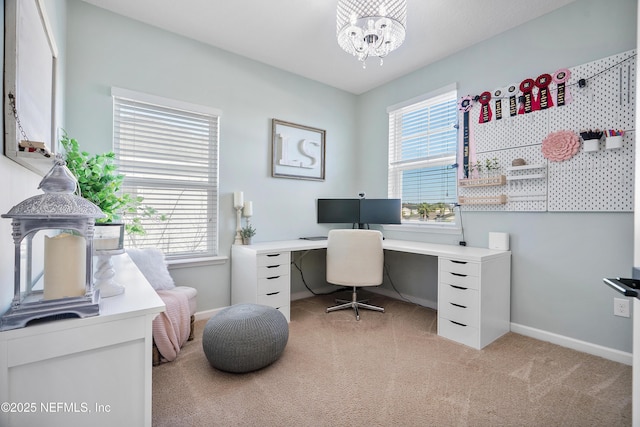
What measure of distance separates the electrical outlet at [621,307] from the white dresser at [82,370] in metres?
2.88

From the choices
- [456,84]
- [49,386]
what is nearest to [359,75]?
[456,84]

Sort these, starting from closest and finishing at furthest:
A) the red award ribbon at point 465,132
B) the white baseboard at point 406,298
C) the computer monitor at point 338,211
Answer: the red award ribbon at point 465,132 → the white baseboard at point 406,298 → the computer monitor at point 338,211

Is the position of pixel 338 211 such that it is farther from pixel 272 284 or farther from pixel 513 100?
pixel 513 100

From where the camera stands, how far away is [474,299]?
7.72 ft

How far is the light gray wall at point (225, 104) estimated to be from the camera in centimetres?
239

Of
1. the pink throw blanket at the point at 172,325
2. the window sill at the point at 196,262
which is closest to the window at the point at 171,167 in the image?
the window sill at the point at 196,262

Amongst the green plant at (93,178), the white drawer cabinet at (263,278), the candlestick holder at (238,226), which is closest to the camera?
the green plant at (93,178)

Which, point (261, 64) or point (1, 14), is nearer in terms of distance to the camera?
point (1, 14)

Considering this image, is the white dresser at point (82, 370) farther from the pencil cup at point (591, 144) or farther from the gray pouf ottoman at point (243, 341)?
Result: the pencil cup at point (591, 144)

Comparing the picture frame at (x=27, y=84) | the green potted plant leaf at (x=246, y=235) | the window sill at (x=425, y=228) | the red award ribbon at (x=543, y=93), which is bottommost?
the green potted plant leaf at (x=246, y=235)

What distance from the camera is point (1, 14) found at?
86 centimetres

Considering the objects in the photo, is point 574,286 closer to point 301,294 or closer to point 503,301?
point 503,301

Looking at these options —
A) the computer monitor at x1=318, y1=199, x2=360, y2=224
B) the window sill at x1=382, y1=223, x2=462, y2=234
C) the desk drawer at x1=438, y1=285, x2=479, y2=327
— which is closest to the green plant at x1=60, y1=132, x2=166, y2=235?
the computer monitor at x1=318, y1=199, x2=360, y2=224

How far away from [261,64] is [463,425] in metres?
3.52
